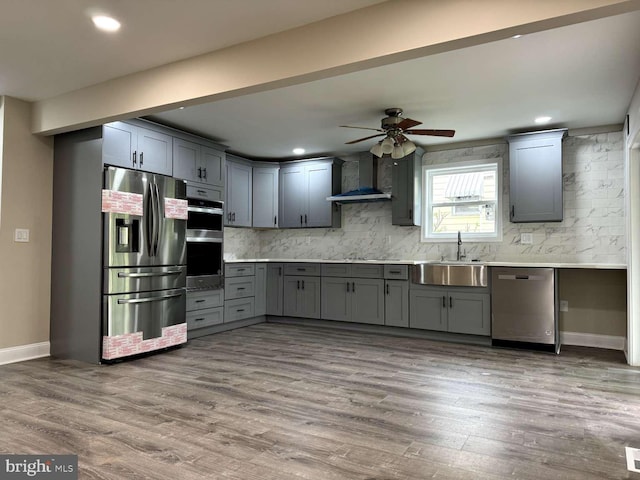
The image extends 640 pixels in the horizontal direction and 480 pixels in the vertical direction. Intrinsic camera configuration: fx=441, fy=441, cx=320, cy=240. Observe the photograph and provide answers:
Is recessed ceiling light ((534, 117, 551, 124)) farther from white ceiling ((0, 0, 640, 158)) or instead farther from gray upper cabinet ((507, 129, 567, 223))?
gray upper cabinet ((507, 129, 567, 223))

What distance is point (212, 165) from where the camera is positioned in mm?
5469

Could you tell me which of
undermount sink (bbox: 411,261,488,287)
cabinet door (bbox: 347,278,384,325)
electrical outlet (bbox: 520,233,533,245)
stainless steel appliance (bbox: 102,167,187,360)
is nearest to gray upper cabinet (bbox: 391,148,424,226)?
undermount sink (bbox: 411,261,488,287)

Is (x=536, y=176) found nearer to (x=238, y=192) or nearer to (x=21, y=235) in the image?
(x=238, y=192)

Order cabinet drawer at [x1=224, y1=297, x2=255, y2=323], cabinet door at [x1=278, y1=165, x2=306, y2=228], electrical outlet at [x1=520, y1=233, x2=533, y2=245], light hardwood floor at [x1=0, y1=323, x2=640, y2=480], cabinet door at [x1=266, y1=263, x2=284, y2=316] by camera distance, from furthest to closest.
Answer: cabinet door at [x1=278, y1=165, x2=306, y2=228], cabinet door at [x1=266, y1=263, x2=284, y2=316], cabinet drawer at [x1=224, y1=297, x2=255, y2=323], electrical outlet at [x1=520, y1=233, x2=533, y2=245], light hardwood floor at [x1=0, y1=323, x2=640, y2=480]

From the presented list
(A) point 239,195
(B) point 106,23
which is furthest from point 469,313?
(B) point 106,23

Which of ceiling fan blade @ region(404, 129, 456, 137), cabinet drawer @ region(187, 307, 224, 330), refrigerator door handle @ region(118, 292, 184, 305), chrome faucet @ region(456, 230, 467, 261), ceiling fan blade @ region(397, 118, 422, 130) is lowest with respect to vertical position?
cabinet drawer @ region(187, 307, 224, 330)

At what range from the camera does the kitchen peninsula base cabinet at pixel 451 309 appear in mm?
4863

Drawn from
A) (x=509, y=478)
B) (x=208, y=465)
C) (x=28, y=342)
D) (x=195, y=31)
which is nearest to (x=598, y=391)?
(x=509, y=478)

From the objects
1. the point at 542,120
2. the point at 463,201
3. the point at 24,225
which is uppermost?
the point at 542,120

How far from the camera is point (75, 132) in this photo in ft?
14.1

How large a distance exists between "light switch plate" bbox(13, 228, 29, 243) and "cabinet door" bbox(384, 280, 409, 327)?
390 centimetres

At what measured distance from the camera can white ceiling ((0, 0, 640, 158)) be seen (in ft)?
8.77

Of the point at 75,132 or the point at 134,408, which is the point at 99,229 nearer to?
the point at 75,132

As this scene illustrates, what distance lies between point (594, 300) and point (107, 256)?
5110 millimetres
